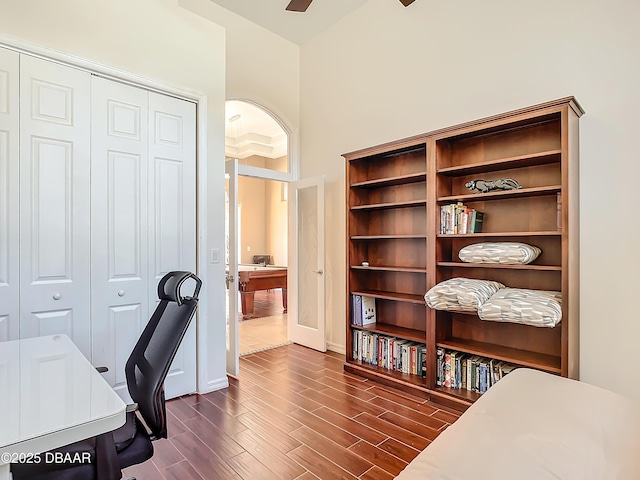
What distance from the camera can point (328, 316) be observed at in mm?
4523

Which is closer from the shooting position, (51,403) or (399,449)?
(51,403)

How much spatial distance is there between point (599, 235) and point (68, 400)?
10.3 feet

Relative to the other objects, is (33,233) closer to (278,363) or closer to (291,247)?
(278,363)

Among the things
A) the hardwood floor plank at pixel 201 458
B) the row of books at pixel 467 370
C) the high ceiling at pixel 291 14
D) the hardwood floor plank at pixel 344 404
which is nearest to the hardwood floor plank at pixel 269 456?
the hardwood floor plank at pixel 201 458

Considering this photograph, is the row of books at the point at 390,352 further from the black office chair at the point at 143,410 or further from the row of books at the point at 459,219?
the black office chair at the point at 143,410

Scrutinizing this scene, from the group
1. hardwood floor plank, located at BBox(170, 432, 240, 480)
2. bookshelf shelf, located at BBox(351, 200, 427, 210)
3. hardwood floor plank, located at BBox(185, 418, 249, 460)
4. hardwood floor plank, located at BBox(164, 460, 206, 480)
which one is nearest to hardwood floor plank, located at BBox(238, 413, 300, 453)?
hardwood floor plank, located at BBox(185, 418, 249, 460)

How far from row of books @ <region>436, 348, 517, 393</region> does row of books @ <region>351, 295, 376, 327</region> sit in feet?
2.94

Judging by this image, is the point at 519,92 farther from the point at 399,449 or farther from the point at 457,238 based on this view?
the point at 399,449

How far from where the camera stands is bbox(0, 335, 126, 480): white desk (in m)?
0.97

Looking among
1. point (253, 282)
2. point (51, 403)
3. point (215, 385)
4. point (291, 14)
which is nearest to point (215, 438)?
point (215, 385)

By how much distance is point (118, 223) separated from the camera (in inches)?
109

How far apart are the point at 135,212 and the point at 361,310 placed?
2.27m

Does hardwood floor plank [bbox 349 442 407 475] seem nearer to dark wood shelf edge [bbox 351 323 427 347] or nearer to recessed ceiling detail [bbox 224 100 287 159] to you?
dark wood shelf edge [bbox 351 323 427 347]

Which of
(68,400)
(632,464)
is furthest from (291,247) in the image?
(632,464)
